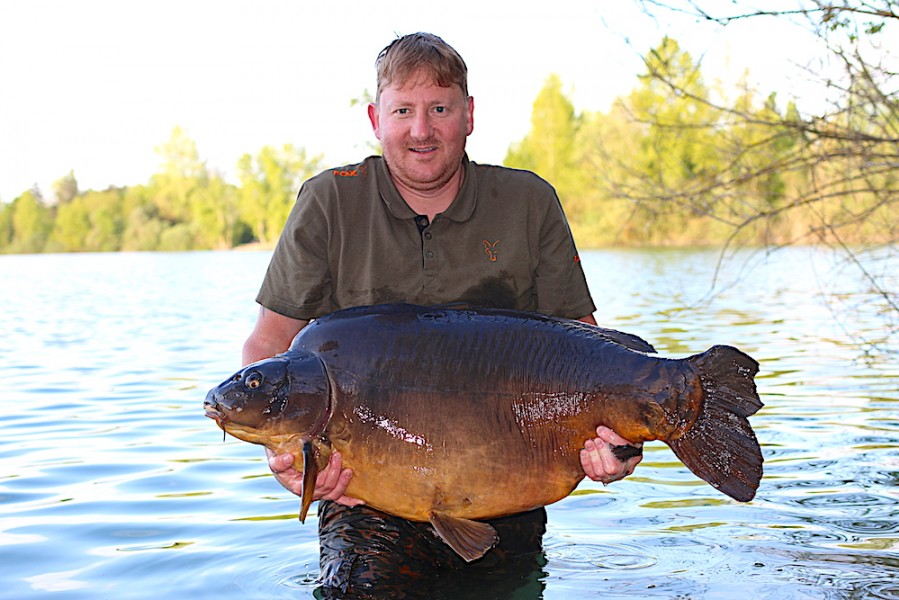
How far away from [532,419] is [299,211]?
1432 mm

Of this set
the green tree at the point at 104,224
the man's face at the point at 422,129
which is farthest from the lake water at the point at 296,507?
the green tree at the point at 104,224

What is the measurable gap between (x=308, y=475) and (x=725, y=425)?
138 cm

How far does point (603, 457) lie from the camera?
3.28 meters

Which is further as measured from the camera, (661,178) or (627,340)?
(661,178)

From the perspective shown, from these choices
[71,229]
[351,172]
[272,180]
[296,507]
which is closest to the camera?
[351,172]

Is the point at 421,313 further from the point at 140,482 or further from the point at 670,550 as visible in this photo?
the point at 140,482

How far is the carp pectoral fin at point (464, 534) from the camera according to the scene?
3.26m

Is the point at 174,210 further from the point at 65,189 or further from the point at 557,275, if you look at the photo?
the point at 557,275

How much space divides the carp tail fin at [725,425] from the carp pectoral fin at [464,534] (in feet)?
2.42

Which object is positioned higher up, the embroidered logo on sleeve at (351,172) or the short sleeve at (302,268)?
the embroidered logo on sleeve at (351,172)

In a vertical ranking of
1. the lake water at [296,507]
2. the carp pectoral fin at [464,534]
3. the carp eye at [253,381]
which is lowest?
the lake water at [296,507]

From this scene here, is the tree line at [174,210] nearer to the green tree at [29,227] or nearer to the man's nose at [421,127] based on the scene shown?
the green tree at [29,227]

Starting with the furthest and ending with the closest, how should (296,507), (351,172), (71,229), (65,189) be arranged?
(65,189) < (71,229) < (296,507) < (351,172)

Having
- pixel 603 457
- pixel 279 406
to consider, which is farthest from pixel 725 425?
pixel 279 406
